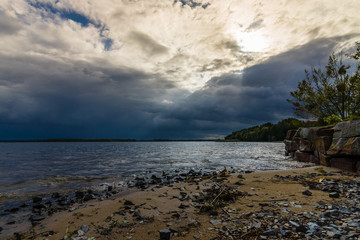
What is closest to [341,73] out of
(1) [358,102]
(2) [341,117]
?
(1) [358,102]

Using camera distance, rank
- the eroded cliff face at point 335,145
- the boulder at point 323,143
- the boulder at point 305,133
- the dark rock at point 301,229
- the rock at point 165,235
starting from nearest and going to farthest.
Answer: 1. the dark rock at point 301,229
2. the rock at point 165,235
3. the eroded cliff face at point 335,145
4. the boulder at point 323,143
5. the boulder at point 305,133

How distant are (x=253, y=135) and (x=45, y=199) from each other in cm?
→ 18581

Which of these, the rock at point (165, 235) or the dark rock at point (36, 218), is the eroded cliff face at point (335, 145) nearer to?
the rock at point (165, 235)

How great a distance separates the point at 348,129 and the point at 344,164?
280 centimetres

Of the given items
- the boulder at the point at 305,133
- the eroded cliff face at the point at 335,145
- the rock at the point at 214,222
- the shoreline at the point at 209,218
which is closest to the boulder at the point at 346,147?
the eroded cliff face at the point at 335,145

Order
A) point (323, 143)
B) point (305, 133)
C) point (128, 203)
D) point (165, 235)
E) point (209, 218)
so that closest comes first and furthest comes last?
1. point (165, 235)
2. point (209, 218)
3. point (128, 203)
4. point (323, 143)
5. point (305, 133)

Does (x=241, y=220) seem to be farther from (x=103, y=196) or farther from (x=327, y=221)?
(x=103, y=196)

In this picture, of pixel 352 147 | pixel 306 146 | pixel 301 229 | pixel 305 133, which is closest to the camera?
pixel 301 229

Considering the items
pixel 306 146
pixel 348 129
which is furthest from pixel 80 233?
pixel 306 146

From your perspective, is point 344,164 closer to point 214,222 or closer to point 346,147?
point 346,147

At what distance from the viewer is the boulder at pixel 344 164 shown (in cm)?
1331

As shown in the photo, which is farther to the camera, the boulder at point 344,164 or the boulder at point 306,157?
the boulder at point 306,157

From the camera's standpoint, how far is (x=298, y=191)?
8.52 m

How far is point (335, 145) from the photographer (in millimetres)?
14953
